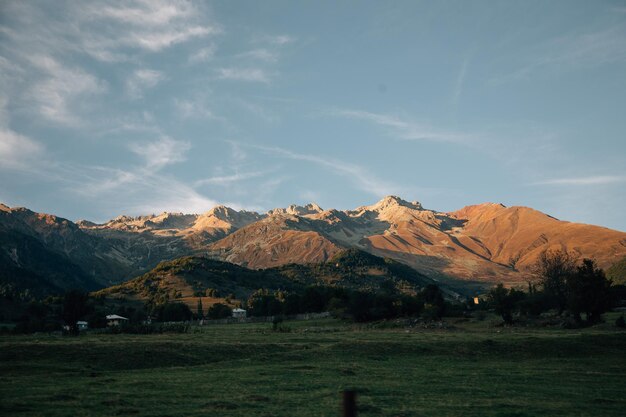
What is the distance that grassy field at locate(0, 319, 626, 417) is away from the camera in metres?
29.1

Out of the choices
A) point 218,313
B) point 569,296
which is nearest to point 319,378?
point 569,296

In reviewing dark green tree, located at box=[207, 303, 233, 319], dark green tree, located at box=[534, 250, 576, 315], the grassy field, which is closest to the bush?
dark green tree, located at box=[207, 303, 233, 319]

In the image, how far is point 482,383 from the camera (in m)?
39.3

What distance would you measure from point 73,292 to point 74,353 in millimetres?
75839

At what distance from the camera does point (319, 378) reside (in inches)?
1624

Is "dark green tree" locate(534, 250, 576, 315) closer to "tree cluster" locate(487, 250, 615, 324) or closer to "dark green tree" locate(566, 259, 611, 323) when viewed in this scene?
"tree cluster" locate(487, 250, 615, 324)

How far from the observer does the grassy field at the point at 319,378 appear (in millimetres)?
29078

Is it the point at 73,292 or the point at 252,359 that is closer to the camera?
the point at 252,359

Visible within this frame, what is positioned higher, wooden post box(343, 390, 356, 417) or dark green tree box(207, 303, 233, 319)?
wooden post box(343, 390, 356, 417)

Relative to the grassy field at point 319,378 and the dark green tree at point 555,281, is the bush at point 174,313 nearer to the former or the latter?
the dark green tree at point 555,281

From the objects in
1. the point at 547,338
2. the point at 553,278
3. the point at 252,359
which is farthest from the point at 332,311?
the point at 252,359

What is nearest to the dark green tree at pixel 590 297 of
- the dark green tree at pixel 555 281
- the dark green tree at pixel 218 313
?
the dark green tree at pixel 555 281

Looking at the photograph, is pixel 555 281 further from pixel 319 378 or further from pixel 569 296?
pixel 319 378

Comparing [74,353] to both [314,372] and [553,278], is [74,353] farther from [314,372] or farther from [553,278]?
[553,278]
